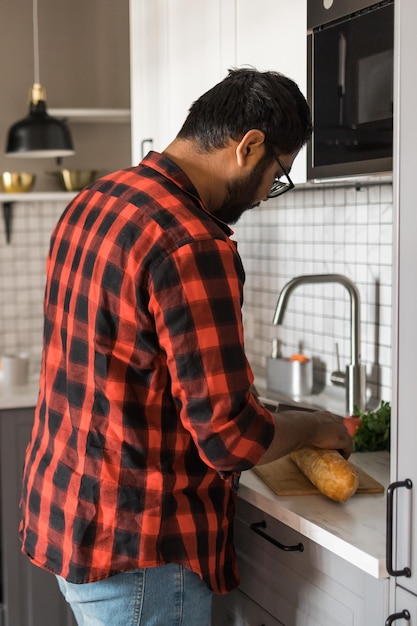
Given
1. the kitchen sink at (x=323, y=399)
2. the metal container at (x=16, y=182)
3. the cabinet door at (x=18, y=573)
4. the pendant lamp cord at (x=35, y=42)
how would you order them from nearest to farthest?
1. the kitchen sink at (x=323, y=399)
2. the cabinet door at (x=18, y=573)
3. the metal container at (x=16, y=182)
4. the pendant lamp cord at (x=35, y=42)

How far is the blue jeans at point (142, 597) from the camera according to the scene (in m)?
1.44

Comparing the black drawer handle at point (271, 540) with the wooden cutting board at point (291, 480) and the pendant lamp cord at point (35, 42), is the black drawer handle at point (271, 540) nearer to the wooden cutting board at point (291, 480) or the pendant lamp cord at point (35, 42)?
the wooden cutting board at point (291, 480)

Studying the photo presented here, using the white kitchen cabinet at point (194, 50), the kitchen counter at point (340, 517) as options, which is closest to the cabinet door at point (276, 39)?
the white kitchen cabinet at point (194, 50)

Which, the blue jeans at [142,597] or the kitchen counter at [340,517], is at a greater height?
the kitchen counter at [340,517]

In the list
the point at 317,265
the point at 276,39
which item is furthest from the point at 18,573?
the point at 276,39

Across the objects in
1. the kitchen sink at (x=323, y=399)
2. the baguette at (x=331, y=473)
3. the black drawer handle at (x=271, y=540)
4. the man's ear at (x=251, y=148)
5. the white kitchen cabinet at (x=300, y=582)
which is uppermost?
the man's ear at (x=251, y=148)

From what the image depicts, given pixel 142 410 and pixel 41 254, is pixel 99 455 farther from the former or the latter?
pixel 41 254

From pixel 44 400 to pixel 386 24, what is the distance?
0.92 meters

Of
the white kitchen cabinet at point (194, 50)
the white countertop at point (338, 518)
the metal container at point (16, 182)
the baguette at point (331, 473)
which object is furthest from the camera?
the metal container at point (16, 182)

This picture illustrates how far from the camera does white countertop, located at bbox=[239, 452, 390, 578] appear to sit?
1356 mm

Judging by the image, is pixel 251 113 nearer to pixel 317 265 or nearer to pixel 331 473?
pixel 331 473

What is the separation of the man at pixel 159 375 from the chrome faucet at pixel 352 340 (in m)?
0.62

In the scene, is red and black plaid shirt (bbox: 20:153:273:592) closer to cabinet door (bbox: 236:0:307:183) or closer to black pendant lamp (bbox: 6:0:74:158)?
cabinet door (bbox: 236:0:307:183)

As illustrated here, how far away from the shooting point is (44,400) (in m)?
1.55
